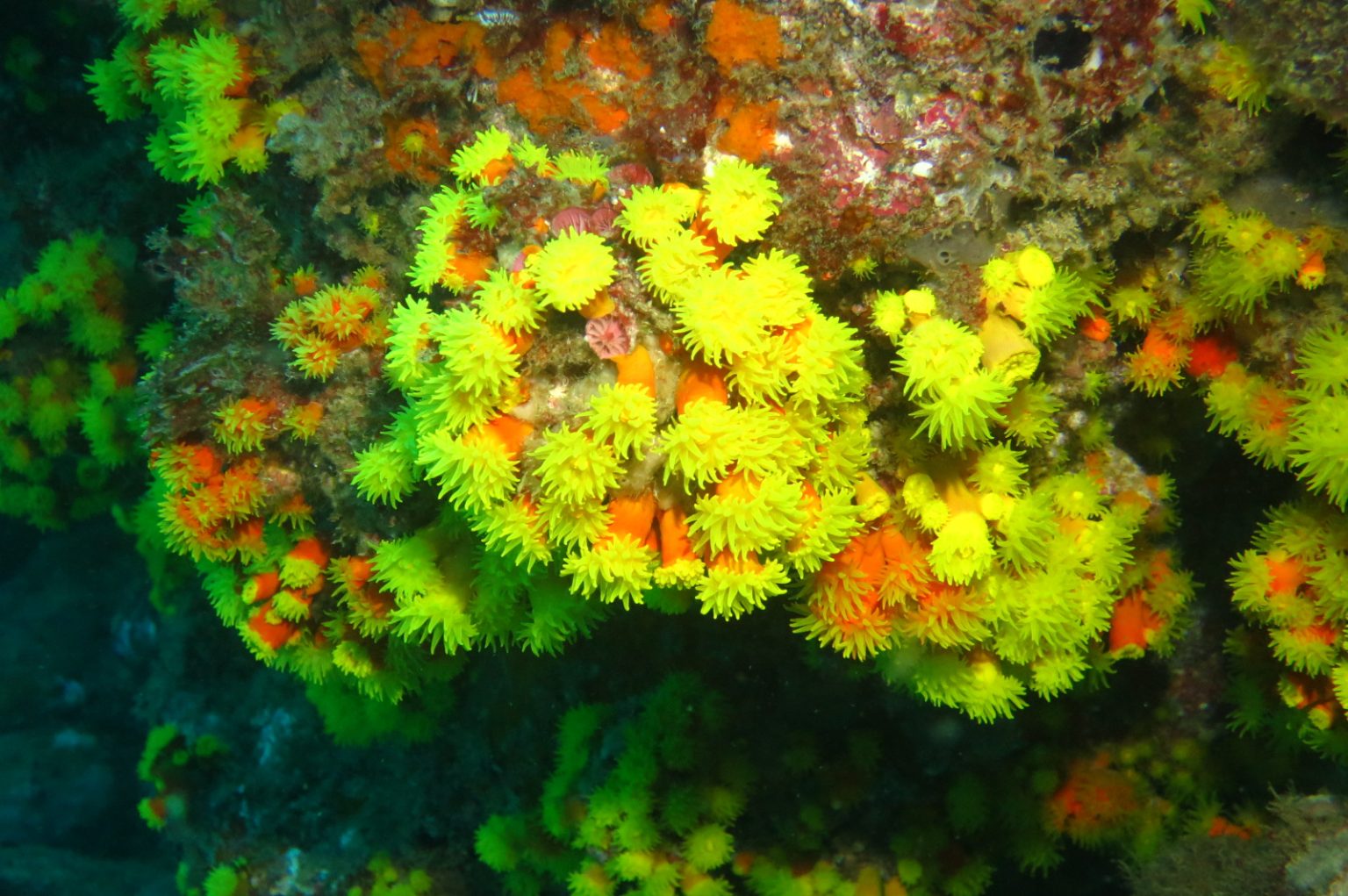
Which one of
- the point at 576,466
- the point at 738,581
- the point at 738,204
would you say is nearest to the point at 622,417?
the point at 576,466

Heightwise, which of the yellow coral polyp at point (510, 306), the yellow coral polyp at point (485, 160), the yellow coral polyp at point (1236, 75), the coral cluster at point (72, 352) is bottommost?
the coral cluster at point (72, 352)

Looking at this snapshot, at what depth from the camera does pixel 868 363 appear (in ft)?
10.3

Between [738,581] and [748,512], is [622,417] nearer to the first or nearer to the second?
[748,512]

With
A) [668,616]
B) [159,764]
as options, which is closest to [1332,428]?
[668,616]

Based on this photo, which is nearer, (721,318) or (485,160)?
(721,318)

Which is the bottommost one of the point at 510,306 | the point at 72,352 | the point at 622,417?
the point at 72,352

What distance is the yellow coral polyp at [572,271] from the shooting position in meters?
2.53

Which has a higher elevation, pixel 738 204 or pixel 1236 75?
pixel 1236 75

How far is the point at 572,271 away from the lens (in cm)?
255

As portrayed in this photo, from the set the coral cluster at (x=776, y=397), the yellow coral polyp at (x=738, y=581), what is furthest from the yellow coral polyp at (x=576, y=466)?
the yellow coral polyp at (x=738, y=581)

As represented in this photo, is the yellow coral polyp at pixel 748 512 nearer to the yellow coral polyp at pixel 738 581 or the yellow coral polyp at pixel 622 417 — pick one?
the yellow coral polyp at pixel 738 581

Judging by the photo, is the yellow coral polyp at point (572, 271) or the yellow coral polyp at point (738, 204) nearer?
the yellow coral polyp at point (572, 271)

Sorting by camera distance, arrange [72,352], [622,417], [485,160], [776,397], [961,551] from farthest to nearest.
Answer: [72,352] → [961,551] → [485,160] → [776,397] → [622,417]

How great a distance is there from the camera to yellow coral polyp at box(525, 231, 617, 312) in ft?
8.30
